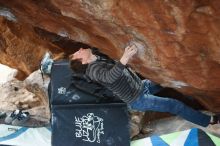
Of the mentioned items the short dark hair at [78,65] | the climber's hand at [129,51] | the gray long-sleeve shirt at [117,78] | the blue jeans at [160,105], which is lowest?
the blue jeans at [160,105]

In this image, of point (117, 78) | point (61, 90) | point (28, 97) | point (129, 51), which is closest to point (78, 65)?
point (117, 78)

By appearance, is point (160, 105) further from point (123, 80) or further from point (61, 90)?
point (61, 90)

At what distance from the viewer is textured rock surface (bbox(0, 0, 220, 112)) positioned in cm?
326

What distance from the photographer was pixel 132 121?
5805 mm

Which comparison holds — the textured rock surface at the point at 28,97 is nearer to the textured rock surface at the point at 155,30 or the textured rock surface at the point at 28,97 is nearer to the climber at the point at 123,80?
the textured rock surface at the point at 155,30

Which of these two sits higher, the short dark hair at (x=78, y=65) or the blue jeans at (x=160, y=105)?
the short dark hair at (x=78, y=65)

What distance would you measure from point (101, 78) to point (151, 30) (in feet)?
2.44

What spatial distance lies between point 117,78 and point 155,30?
675 mm

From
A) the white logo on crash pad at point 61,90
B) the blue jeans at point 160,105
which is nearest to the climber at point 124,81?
the blue jeans at point 160,105

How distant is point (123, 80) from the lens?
13.5 feet

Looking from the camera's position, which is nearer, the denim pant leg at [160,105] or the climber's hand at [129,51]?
the climber's hand at [129,51]

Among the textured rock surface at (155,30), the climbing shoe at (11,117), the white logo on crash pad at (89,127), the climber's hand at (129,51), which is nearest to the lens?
the textured rock surface at (155,30)

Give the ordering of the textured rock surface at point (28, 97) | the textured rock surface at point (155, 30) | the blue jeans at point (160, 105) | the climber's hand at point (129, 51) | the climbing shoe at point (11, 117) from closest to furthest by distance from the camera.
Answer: the textured rock surface at point (155, 30) < the climber's hand at point (129, 51) < the blue jeans at point (160, 105) < the climbing shoe at point (11, 117) < the textured rock surface at point (28, 97)

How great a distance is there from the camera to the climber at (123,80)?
390 centimetres
